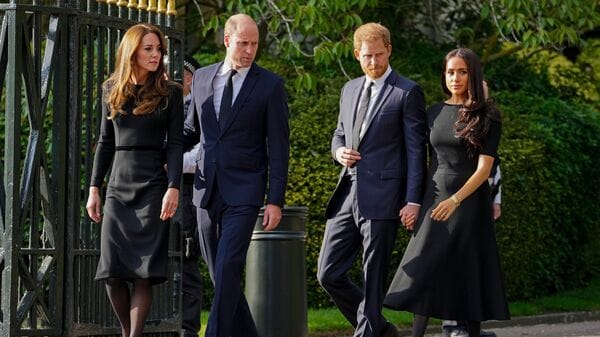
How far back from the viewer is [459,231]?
9797mm

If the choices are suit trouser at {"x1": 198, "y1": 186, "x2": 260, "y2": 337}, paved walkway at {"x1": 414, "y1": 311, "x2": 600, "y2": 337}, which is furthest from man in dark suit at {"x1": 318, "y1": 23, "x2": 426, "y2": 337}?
paved walkway at {"x1": 414, "y1": 311, "x2": 600, "y2": 337}

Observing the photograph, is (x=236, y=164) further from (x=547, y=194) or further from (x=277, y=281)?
(x=547, y=194)

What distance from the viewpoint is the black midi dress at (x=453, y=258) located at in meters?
9.77

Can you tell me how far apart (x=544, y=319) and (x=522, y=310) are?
0.34 metres

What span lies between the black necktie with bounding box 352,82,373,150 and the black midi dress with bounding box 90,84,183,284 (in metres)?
1.24

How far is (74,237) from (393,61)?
8.45 meters

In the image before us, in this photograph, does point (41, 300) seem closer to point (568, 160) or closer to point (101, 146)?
point (101, 146)

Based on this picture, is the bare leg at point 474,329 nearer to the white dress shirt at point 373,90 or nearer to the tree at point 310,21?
the white dress shirt at point 373,90

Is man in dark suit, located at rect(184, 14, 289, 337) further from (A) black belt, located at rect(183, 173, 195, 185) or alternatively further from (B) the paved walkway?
(B) the paved walkway

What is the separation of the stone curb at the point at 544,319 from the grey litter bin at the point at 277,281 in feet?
9.31

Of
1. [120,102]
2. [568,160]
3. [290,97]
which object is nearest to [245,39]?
[120,102]

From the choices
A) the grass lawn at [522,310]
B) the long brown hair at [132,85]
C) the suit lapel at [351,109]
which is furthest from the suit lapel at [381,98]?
the grass lawn at [522,310]

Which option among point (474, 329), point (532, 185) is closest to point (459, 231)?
point (474, 329)

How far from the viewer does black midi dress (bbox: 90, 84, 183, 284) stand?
919 cm
